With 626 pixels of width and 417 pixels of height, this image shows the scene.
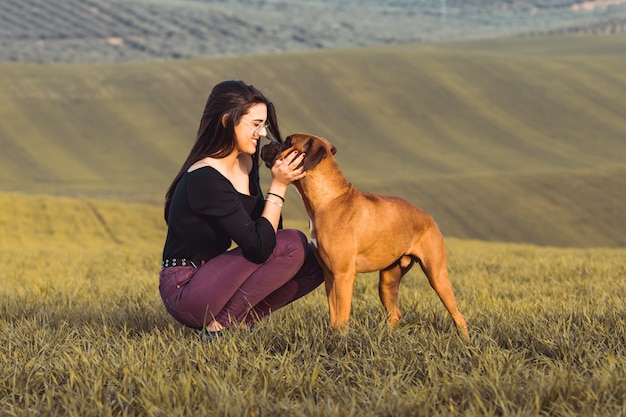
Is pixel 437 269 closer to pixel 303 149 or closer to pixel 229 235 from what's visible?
pixel 303 149

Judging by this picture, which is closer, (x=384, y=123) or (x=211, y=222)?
(x=211, y=222)

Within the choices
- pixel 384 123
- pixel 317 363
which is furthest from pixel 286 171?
pixel 384 123

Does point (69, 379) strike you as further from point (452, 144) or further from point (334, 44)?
point (334, 44)

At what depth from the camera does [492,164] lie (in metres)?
66.9

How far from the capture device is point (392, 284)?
521 cm

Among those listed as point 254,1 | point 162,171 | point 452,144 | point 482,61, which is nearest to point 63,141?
point 162,171

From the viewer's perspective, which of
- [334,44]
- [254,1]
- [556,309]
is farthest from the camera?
[254,1]

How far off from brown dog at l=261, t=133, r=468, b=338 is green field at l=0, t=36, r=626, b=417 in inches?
10.8

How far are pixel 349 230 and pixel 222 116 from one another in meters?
1.12

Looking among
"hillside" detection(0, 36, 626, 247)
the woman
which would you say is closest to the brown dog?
the woman

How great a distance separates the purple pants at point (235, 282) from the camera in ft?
16.2

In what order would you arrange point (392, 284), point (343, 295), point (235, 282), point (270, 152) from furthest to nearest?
point (392, 284), point (235, 282), point (270, 152), point (343, 295)

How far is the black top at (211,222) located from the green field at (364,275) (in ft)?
1.67

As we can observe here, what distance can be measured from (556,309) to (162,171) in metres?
60.0
